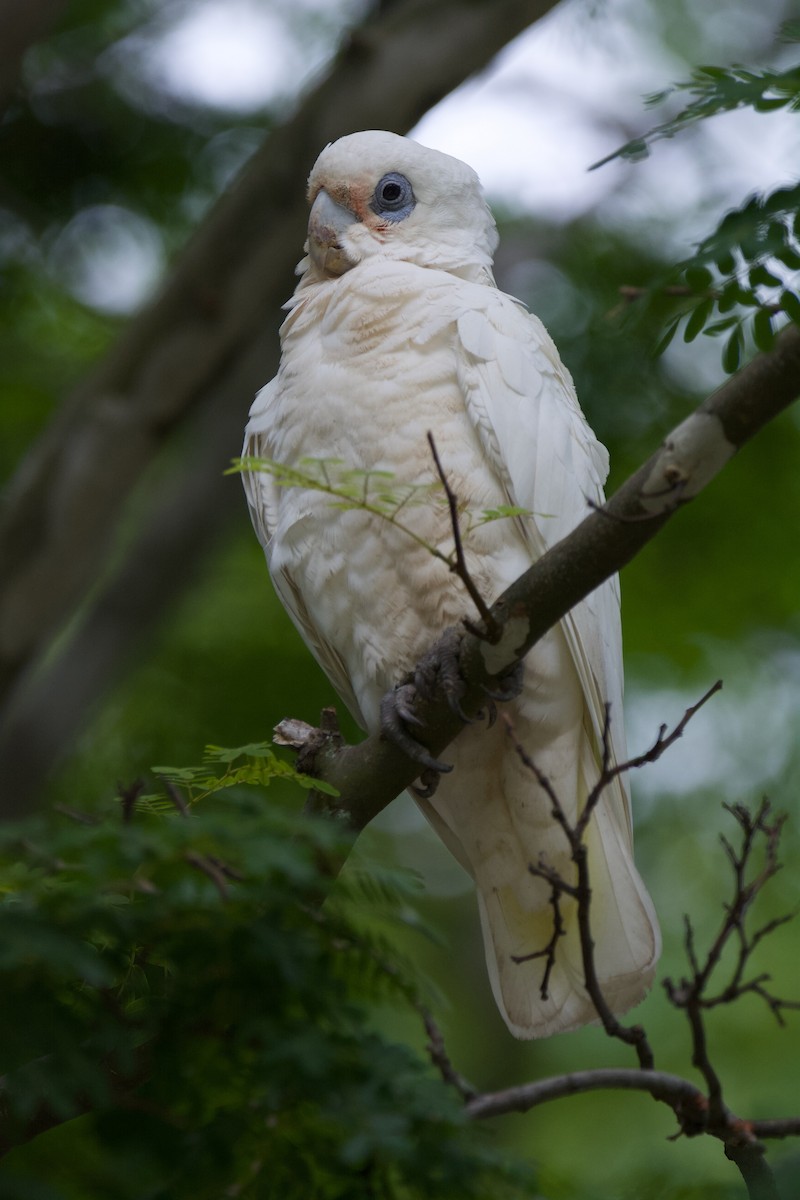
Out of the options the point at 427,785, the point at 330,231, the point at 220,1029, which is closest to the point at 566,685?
the point at 427,785

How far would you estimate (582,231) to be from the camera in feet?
20.1

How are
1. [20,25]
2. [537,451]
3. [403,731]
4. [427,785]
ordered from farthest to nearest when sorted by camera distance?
1. [20,25]
2. [427,785]
3. [537,451]
4. [403,731]

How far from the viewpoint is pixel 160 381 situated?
4.57m

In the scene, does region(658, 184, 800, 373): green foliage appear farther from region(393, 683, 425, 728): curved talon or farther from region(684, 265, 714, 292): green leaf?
region(393, 683, 425, 728): curved talon

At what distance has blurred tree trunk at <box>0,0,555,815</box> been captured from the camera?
4.32 metres

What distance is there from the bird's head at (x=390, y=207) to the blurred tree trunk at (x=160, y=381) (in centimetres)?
106

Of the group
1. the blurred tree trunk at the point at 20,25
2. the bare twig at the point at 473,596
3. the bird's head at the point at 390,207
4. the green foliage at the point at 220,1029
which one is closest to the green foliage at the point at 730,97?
the bare twig at the point at 473,596

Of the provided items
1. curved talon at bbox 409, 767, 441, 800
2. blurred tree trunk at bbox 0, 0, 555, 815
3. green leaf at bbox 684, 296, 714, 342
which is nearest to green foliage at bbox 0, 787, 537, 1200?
green leaf at bbox 684, 296, 714, 342

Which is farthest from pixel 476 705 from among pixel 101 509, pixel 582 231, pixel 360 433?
pixel 582 231

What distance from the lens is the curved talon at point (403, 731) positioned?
2.54 m

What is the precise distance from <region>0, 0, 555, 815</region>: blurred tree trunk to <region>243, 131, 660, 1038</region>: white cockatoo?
1174 millimetres

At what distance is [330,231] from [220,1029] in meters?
2.22

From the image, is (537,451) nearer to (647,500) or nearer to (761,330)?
(761,330)

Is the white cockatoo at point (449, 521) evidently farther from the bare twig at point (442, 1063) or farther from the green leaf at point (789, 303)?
the green leaf at point (789, 303)
